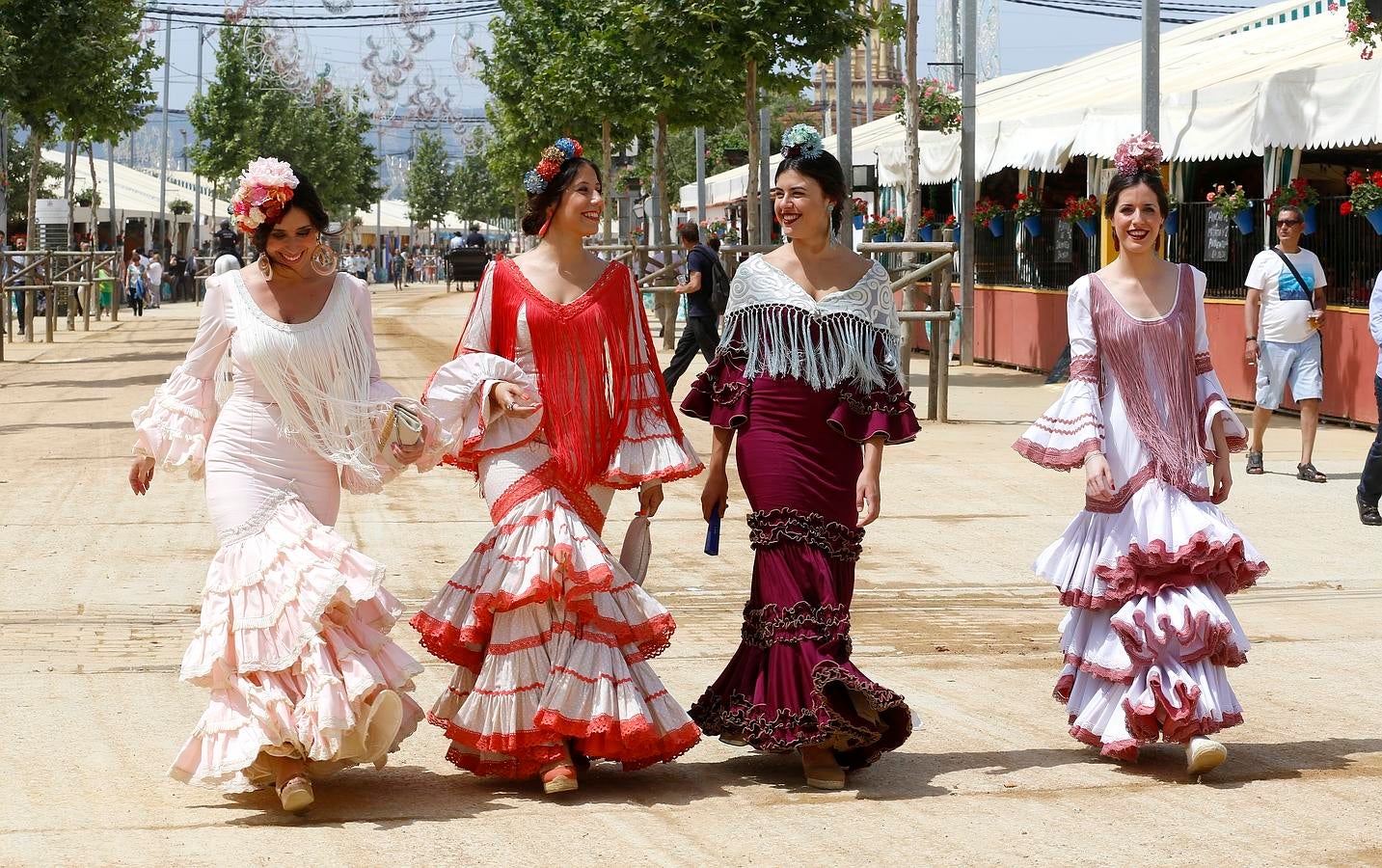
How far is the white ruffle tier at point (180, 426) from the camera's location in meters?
5.50

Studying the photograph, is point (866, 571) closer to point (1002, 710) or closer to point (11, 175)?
point (1002, 710)

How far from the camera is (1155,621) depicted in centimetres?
567

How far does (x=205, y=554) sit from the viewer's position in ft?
32.3

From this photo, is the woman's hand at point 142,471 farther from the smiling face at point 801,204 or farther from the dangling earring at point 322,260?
the smiling face at point 801,204

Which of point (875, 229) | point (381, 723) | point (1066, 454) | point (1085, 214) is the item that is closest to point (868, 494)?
point (1066, 454)

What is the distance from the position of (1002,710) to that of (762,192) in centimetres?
1433

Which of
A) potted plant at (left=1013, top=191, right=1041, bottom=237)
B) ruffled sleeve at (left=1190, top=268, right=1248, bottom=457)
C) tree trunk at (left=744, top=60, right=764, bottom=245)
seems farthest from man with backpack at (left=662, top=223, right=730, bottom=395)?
ruffled sleeve at (left=1190, top=268, right=1248, bottom=457)

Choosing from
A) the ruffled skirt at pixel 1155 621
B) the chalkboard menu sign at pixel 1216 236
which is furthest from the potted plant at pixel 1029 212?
the ruffled skirt at pixel 1155 621

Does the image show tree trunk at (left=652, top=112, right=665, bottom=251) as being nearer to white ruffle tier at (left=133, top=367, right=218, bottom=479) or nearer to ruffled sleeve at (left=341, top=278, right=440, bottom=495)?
ruffled sleeve at (left=341, top=278, right=440, bottom=495)

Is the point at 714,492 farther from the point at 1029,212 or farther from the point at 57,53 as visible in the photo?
the point at 57,53

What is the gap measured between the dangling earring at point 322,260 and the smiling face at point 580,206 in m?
0.67

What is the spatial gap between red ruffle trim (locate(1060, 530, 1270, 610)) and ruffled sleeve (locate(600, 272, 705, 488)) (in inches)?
51.4

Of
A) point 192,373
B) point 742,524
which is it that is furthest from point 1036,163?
point 192,373

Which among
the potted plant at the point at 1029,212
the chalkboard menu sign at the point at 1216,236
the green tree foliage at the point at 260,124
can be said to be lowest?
the chalkboard menu sign at the point at 1216,236
